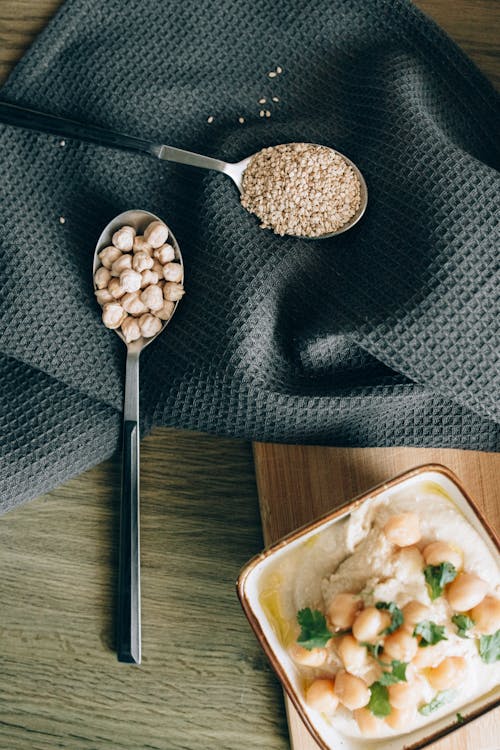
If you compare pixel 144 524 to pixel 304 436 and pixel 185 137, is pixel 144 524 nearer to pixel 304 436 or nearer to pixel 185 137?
pixel 304 436

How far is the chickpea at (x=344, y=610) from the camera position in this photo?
759mm

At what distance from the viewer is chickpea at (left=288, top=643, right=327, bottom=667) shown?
2.52 feet

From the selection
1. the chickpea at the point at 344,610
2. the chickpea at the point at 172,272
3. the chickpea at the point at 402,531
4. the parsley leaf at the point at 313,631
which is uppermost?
the chickpea at the point at 172,272

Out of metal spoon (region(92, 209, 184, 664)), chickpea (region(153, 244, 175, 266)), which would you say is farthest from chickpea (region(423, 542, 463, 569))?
chickpea (region(153, 244, 175, 266))

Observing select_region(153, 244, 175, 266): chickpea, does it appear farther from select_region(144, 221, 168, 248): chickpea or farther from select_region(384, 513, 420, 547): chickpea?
select_region(384, 513, 420, 547): chickpea

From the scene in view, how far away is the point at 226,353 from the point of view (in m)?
0.88

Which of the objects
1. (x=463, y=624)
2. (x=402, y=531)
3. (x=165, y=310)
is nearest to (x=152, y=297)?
(x=165, y=310)

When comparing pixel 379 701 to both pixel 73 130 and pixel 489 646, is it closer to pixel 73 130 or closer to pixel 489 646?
pixel 489 646

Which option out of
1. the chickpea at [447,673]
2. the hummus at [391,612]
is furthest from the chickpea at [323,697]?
the chickpea at [447,673]

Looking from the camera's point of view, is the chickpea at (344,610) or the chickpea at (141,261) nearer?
the chickpea at (344,610)

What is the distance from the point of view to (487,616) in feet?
2.47

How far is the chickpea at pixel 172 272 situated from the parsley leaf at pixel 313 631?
17.2 inches

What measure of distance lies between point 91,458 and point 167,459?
101mm

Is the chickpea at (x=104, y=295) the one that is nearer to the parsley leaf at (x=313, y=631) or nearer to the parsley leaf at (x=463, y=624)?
the parsley leaf at (x=313, y=631)
